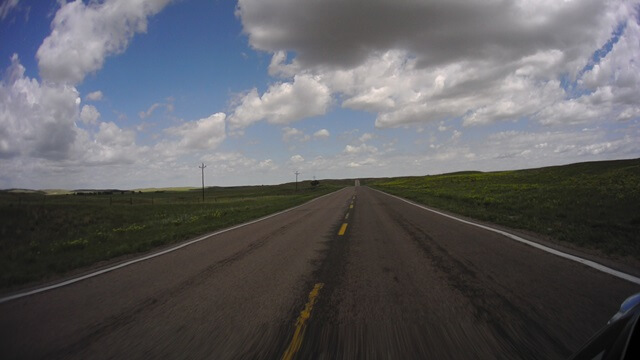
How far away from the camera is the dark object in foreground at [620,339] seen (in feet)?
5.17

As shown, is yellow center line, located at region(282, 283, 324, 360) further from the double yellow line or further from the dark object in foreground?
the dark object in foreground

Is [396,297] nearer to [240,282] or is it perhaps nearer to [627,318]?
[240,282]

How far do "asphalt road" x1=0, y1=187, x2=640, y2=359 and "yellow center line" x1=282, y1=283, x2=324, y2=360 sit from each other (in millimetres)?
19

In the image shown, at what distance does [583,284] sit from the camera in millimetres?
4707

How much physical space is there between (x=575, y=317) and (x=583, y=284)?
136cm

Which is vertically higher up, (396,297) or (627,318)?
(627,318)

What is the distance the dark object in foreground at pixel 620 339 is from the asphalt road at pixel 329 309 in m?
1.20

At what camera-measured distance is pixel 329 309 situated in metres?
4.22

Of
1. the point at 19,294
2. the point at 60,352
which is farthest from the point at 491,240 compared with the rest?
the point at 19,294

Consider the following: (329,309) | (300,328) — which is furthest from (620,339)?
(329,309)

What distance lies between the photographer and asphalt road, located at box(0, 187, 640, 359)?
10.8 ft

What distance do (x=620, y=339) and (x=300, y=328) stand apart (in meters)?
2.72

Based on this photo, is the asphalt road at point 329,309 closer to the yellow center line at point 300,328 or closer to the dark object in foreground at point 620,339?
the yellow center line at point 300,328

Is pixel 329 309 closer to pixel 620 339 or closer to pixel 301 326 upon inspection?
pixel 301 326
